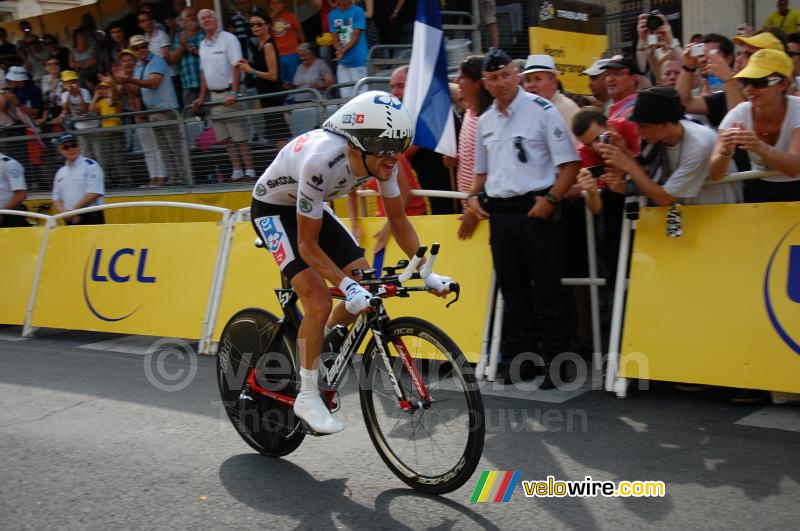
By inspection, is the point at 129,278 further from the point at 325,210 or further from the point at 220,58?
the point at 325,210

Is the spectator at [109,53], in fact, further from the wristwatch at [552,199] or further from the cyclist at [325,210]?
the cyclist at [325,210]

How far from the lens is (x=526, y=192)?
20.3 feet

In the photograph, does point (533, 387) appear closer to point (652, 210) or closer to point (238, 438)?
point (652, 210)

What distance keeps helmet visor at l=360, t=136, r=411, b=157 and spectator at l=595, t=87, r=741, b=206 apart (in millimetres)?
2100

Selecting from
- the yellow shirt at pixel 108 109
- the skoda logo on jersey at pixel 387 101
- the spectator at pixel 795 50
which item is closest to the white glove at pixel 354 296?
the skoda logo on jersey at pixel 387 101

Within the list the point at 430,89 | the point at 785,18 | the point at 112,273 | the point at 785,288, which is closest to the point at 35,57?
the point at 112,273

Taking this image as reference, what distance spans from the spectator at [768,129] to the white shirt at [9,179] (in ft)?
29.7

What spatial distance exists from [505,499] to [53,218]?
6.98 metres

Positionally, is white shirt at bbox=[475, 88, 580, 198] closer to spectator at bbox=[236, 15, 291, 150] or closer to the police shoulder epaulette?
the police shoulder epaulette

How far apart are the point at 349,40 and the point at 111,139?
A: 418 cm

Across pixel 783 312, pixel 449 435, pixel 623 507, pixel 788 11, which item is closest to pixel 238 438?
pixel 449 435

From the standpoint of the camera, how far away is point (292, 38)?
1113 cm

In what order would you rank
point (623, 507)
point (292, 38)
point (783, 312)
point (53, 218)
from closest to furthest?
1. point (623, 507)
2. point (783, 312)
3. point (53, 218)
4. point (292, 38)

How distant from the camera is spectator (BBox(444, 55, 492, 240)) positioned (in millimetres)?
6766
